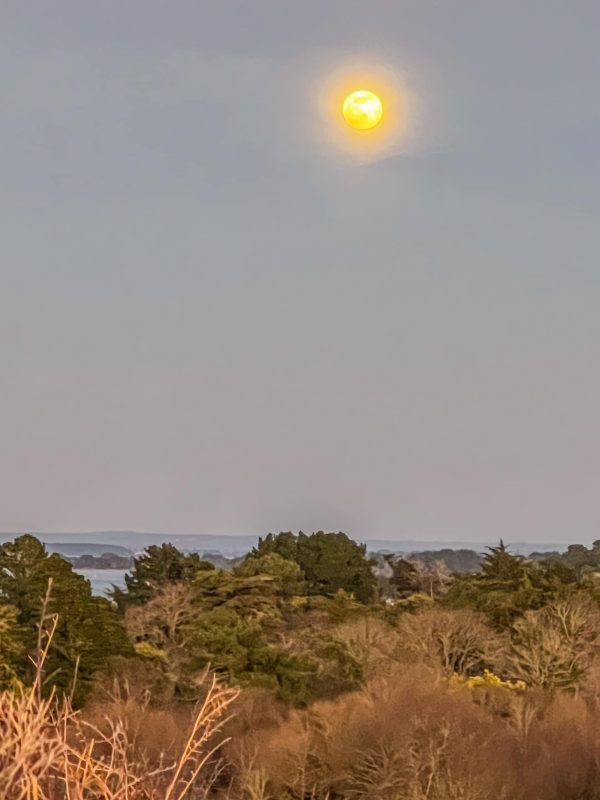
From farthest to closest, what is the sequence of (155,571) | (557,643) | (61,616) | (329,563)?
(329,563) < (155,571) < (557,643) < (61,616)

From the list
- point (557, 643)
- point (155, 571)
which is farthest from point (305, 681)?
point (155, 571)

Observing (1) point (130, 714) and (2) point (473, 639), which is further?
(2) point (473, 639)

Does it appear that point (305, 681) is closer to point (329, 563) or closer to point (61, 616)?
point (61, 616)

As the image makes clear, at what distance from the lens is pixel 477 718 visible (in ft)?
62.1

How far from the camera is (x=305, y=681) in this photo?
83.1 feet

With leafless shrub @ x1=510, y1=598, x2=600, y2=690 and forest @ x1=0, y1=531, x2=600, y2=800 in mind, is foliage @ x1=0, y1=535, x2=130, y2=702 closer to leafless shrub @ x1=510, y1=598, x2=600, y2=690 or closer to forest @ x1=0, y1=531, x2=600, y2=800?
forest @ x1=0, y1=531, x2=600, y2=800

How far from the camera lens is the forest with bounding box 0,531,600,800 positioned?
16641 mm

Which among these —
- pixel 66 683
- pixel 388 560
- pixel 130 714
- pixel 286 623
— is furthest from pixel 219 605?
pixel 388 560

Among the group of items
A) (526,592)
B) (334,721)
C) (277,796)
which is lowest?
(277,796)

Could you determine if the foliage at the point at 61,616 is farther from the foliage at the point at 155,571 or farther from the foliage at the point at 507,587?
the foliage at the point at 155,571

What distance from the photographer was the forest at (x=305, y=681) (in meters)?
16.6

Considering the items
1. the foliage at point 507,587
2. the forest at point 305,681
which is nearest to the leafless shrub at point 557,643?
the forest at point 305,681

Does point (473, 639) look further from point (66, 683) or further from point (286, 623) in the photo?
point (66, 683)

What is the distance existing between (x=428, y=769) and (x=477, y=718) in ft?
6.32
